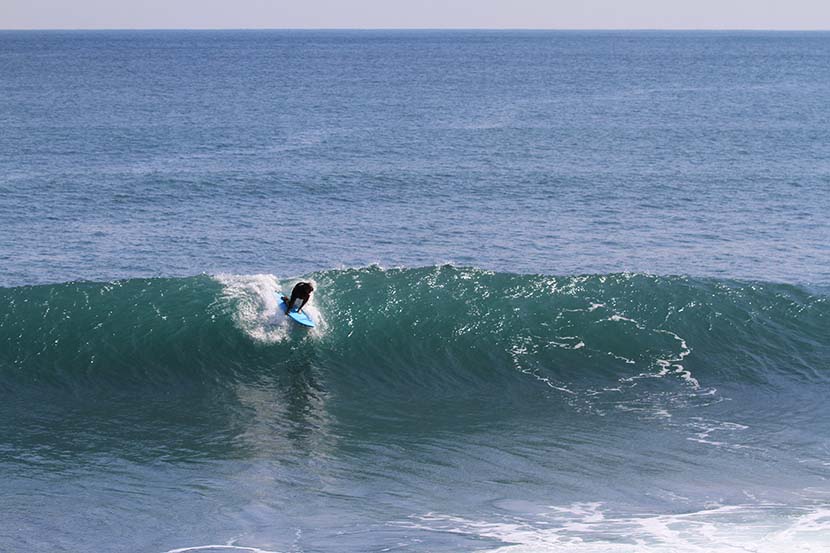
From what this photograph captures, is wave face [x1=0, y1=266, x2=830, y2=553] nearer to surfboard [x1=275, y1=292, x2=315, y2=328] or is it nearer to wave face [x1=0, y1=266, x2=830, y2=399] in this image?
wave face [x1=0, y1=266, x2=830, y2=399]

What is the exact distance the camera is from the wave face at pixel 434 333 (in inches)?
996

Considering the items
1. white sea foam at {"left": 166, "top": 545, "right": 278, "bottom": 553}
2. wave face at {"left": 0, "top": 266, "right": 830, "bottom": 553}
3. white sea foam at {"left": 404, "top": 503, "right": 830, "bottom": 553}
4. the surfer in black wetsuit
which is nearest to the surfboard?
the surfer in black wetsuit

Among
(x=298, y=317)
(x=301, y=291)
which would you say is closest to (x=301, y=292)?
(x=301, y=291)

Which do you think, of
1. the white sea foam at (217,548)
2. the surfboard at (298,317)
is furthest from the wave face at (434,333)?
the white sea foam at (217,548)

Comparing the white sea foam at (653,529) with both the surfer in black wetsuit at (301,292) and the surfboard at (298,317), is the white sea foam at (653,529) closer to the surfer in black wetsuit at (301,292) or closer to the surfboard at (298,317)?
the surfer in black wetsuit at (301,292)

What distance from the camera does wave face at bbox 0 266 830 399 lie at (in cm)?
2530

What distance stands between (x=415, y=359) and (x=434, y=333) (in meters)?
Result: 1.20

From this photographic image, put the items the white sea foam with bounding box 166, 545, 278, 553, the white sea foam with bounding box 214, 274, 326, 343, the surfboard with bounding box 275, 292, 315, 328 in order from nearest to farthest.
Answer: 1. the white sea foam with bounding box 166, 545, 278, 553
2. the surfboard with bounding box 275, 292, 315, 328
3. the white sea foam with bounding box 214, 274, 326, 343

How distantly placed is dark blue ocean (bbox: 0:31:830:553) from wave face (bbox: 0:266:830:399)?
78mm

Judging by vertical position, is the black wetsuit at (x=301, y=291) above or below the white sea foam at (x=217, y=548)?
above

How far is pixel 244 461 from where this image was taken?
805 inches

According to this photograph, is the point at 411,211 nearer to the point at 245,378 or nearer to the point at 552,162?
Answer: the point at 552,162

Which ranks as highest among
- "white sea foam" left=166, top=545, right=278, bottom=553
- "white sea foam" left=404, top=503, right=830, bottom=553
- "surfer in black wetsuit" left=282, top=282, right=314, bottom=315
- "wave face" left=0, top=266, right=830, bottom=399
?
"surfer in black wetsuit" left=282, top=282, right=314, bottom=315

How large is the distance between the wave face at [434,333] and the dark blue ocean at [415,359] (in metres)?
0.08
